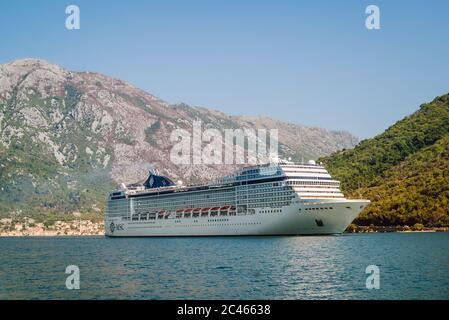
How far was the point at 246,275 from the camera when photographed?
186ft

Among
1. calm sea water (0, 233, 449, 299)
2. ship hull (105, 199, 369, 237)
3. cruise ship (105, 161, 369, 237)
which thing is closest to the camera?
calm sea water (0, 233, 449, 299)

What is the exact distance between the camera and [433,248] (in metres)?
83.1

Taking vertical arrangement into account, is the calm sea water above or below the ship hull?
below

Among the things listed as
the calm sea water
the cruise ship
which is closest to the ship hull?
the cruise ship

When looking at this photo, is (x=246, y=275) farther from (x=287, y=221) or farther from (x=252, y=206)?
(x=252, y=206)

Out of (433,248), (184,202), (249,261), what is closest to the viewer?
(249,261)

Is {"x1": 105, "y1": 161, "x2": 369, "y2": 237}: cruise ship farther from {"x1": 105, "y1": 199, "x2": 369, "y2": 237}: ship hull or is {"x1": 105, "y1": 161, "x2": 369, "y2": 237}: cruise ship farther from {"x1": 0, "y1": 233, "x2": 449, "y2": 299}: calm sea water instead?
{"x1": 0, "y1": 233, "x2": 449, "y2": 299}: calm sea water

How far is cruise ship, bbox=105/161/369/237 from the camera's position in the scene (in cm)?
11175

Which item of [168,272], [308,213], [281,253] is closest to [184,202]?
[308,213]

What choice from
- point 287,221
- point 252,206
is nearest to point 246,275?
point 287,221

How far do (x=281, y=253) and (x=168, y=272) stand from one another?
2063cm
